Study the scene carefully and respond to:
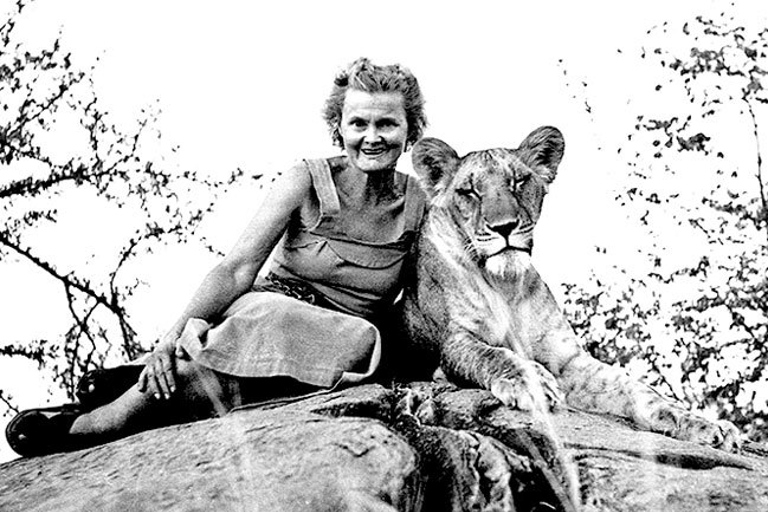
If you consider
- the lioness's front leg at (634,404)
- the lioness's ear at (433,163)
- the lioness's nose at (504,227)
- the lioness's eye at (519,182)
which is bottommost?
the lioness's front leg at (634,404)

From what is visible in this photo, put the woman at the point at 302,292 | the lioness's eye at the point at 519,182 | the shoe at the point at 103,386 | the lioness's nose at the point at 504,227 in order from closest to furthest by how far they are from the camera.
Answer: the woman at the point at 302,292
the shoe at the point at 103,386
the lioness's nose at the point at 504,227
the lioness's eye at the point at 519,182

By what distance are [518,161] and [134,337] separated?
5971mm

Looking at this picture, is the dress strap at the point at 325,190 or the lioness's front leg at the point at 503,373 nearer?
the lioness's front leg at the point at 503,373

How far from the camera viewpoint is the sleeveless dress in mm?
4480

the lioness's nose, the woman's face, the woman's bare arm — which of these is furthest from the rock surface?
the woman's face

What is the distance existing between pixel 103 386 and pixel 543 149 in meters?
2.31

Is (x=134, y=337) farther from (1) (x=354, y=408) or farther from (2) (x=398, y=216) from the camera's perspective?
(1) (x=354, y=408)

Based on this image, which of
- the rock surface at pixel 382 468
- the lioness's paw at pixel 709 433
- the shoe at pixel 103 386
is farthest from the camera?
the shoe at pixel 103 386

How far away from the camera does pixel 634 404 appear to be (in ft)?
15.4

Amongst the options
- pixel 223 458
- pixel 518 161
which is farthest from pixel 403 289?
pixel 223 458

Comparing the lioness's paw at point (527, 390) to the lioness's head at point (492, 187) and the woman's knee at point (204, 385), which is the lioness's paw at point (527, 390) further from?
the woman's knee at point (204, 385)

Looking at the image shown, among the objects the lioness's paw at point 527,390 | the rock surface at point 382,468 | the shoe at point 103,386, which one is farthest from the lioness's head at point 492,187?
the shoe at point 103,386

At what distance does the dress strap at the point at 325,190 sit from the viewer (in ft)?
16.5

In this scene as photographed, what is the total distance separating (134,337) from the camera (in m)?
10.4
